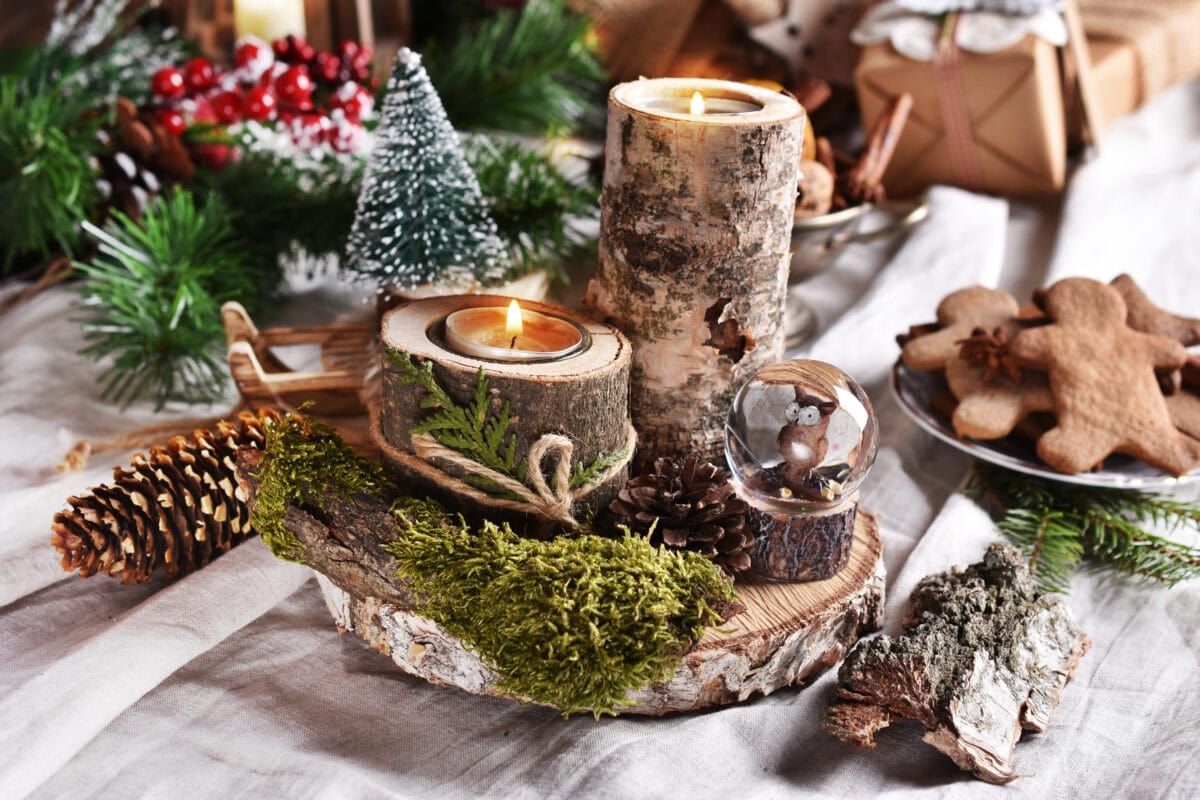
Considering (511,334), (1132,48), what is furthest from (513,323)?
(1132,48)

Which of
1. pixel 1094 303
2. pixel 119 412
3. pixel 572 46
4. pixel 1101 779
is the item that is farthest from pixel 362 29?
pixel 1101 779

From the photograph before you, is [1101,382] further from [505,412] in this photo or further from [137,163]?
[137,163]

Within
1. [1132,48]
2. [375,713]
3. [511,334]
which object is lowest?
[375,713]

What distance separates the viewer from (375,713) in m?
0.82

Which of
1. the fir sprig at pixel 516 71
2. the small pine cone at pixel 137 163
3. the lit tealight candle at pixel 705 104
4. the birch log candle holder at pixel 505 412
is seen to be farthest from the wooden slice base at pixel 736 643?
the fir sprig at pixel 516 71

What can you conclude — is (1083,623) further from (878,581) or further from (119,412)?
(119,412)

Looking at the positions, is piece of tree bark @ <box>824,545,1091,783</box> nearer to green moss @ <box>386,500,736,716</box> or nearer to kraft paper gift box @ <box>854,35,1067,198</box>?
green moss @ <box>386,500,736,716</box>

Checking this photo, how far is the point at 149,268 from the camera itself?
117 cm

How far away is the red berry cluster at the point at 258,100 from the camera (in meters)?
1.33

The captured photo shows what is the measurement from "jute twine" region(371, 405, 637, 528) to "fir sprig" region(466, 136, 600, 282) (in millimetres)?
507

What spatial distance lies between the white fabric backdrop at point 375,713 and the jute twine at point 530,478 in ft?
0.50

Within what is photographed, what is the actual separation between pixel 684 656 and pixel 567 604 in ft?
0.32

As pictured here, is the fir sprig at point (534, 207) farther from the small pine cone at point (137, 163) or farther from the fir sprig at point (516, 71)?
the small pine cone at point (137, 163)

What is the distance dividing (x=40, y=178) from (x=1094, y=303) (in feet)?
3.74
